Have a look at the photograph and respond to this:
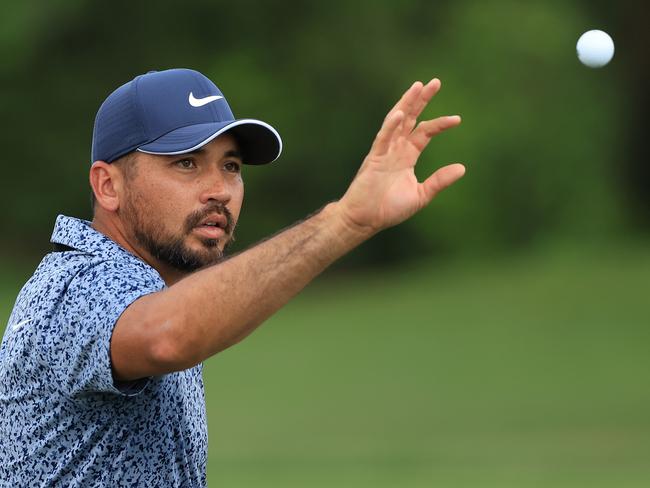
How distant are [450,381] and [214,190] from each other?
49.5 ft

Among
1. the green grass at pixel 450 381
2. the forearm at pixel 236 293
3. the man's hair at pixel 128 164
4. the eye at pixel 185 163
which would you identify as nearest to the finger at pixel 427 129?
the forearm at pixel 236 293

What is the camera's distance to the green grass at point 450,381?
42.9 feet

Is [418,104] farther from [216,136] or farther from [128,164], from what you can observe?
[128,164]

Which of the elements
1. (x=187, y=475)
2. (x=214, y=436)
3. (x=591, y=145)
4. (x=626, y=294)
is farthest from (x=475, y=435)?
(x=591, y=145)

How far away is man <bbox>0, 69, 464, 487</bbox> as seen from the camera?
10.3ft

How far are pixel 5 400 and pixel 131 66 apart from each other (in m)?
26.2

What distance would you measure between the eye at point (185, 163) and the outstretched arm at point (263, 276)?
24.3 inches

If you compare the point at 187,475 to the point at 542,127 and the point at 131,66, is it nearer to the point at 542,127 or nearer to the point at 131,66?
the point at 542,127

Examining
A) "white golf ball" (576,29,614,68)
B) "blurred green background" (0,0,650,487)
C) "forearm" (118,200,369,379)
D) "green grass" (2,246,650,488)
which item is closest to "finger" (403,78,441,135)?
"forearm" (118,200,369,379)

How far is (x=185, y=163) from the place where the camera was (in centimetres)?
376

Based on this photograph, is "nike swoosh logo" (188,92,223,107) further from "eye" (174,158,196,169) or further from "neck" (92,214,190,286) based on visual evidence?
"neck" (92,214,190,286)

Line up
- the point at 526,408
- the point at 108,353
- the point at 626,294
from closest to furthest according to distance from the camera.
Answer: the point at 108,353, the point at 526,408, the point at 626,294

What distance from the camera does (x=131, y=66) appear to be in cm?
2908

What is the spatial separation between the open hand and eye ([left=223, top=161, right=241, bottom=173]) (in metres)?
0.74
